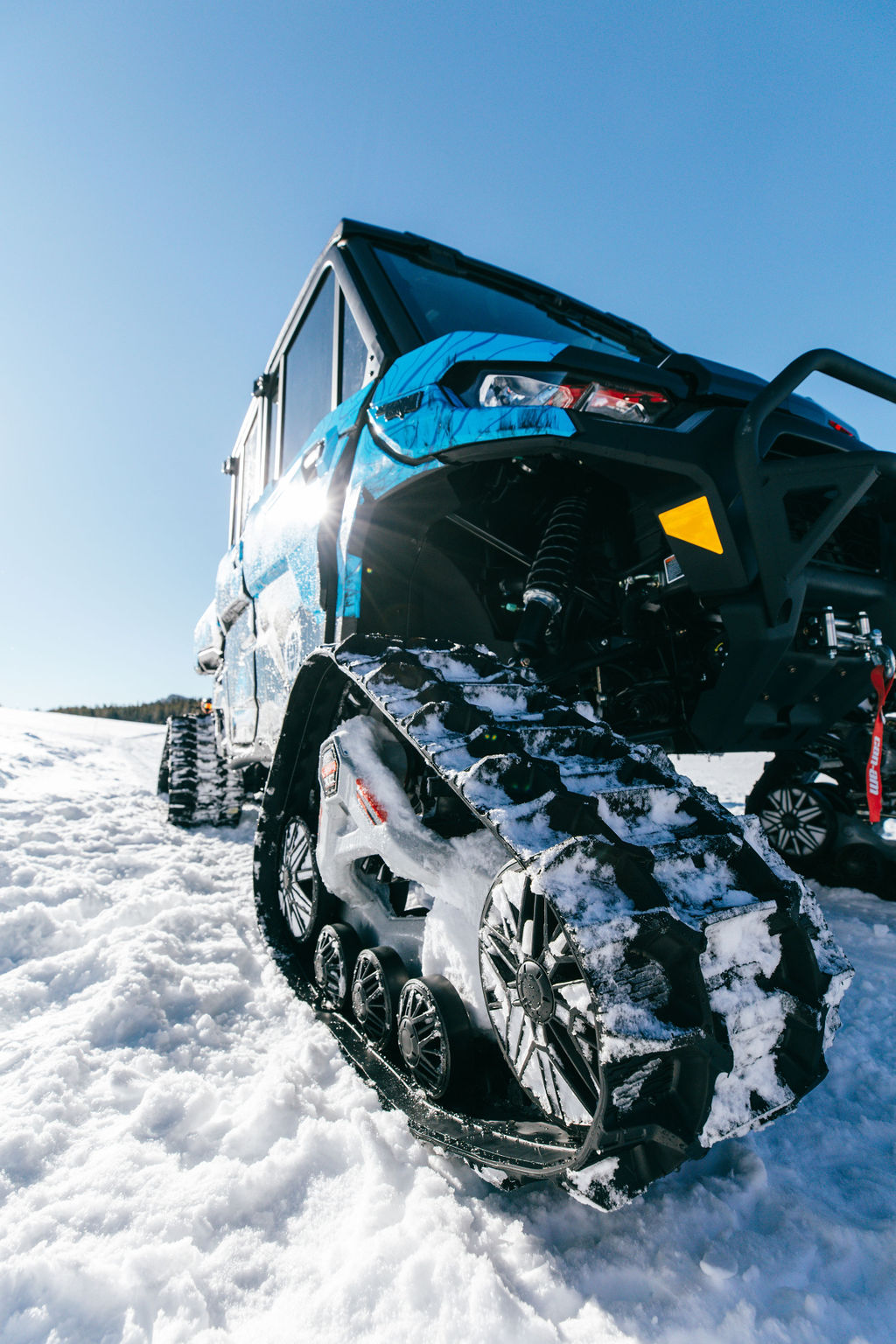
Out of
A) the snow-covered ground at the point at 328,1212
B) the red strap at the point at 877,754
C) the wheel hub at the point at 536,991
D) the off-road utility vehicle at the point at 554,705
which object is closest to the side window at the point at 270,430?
the off-road utility vehicle at the point at 554,705

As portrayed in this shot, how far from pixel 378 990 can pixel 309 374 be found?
9.39 ft

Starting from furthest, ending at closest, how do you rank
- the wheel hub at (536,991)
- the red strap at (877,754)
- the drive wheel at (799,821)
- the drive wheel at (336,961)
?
the drive wheel at (799,821), the red strap at (877,754), the drive wheel at (336,961), the wheel hub at (536,991)

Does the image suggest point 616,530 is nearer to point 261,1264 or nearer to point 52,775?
point 261,1264

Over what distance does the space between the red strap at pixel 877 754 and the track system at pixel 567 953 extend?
43.2 inches

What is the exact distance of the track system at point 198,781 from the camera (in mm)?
5434

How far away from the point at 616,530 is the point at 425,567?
0.72 m

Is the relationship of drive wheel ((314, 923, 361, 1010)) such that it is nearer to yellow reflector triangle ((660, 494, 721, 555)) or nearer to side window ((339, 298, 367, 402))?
yellow reflector triangle ((660, 494, 721, 555))

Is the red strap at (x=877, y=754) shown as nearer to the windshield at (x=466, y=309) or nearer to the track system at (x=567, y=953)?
the track system at (x=567, y=953)

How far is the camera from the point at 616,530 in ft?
8.49

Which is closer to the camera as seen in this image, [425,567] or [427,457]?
[427,457]

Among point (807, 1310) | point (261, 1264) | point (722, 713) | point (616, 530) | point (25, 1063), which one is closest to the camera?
point (807, 1310)

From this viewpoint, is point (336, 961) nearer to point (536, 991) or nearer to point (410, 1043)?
point (410, 1043)

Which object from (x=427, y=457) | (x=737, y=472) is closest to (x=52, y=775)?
(x=427, y=457)

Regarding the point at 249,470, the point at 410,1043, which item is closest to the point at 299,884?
the point at 410,1043
